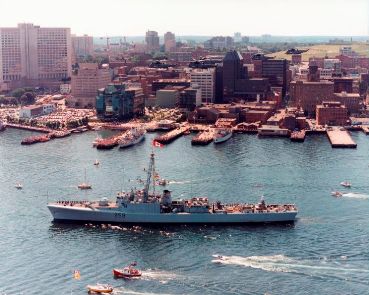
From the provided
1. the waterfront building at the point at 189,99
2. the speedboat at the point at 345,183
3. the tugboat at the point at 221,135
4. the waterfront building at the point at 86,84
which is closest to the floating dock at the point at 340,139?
the tugboat at the point at 221,135

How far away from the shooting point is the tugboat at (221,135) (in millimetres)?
64500

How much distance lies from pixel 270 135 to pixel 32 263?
132 ft

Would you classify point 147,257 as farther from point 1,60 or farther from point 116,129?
point 1,60

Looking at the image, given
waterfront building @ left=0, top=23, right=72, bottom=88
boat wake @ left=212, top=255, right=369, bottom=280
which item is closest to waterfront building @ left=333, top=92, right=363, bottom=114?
waterfront building @ left=0, top=23, right=72, bottom=88

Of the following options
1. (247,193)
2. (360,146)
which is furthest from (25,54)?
(247,193)

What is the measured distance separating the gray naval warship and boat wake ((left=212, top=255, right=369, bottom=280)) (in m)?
5.78

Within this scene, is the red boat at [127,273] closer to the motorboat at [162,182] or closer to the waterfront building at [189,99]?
the motorboat at [162,182]

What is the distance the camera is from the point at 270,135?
68438 mm

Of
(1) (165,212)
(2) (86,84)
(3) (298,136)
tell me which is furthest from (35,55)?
(1) (165,212)

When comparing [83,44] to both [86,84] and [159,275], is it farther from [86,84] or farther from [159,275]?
[159,275]

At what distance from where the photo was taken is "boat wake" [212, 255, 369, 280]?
2998 centimetres

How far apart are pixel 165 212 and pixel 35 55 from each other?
81116 mm

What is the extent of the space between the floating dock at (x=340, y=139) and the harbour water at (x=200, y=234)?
4.00 metres

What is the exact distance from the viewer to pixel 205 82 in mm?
90125
